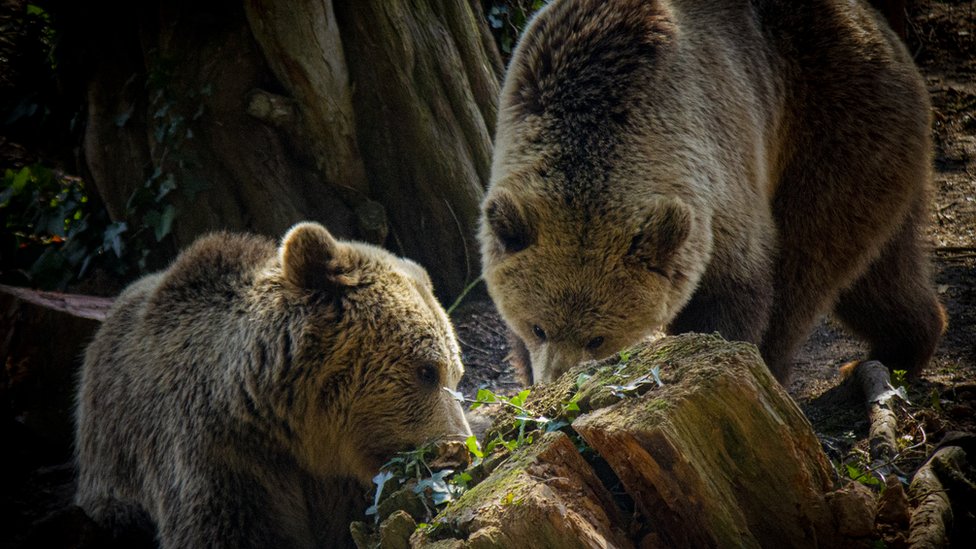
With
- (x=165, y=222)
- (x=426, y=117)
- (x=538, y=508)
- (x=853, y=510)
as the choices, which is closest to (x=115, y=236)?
(x=165, y=222)

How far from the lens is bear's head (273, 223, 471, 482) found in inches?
140

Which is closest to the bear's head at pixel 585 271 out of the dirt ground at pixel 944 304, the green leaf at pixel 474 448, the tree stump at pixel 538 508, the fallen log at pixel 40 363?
the dirt ground at pixel 944 304

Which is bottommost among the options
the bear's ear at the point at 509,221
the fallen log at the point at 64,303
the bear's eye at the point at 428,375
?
the bear's eye at the point at 428,375

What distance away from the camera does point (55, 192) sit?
6988 millimetres

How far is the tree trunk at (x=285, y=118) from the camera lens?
227 inches

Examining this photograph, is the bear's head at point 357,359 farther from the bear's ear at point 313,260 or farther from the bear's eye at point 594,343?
the bear's eye at point 594,343

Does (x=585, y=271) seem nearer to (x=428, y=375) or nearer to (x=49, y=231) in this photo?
(x=428, y=375)

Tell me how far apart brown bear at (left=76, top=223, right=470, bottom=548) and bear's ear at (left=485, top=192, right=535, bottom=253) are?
0.66m

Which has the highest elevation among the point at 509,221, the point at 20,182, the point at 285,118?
the point at 20,182

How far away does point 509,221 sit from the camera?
448 centimetres

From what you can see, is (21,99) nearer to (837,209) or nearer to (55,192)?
(55,192)

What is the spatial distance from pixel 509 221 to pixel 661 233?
2.63 ft

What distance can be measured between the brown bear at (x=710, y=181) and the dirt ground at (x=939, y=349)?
50 cm

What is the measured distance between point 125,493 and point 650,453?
9.05ft
